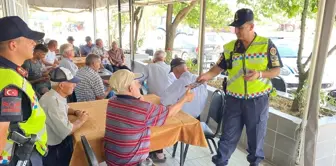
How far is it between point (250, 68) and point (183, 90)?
2.13 feet

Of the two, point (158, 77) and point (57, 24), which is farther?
point (57, 24)

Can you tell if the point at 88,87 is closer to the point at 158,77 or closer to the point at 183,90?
the point at 158,77

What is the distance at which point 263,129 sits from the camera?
2045 mm

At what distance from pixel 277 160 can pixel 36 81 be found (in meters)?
3.13

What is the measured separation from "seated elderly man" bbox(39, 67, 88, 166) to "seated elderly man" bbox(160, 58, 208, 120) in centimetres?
79

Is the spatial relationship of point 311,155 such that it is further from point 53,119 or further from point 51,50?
point 51,50

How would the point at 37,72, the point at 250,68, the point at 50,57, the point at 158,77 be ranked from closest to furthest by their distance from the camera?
1. the point at 250,68
2. the point at 158,77
3. the point at 37,72
4. the point at 50,57

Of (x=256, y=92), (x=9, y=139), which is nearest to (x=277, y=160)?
(x=256, y=92)

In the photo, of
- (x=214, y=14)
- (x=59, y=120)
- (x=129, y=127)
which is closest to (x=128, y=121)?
(x=129, y=127)

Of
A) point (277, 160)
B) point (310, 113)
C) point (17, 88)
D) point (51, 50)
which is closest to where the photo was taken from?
point (17, 88)

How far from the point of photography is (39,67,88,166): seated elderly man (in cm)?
169

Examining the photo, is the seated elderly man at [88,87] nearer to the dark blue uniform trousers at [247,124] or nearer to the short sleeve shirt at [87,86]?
the short sleeve shirt at [87,86]

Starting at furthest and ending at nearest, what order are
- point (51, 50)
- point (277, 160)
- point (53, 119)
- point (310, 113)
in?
point (51, 50) < point (277, 160) < point (310, 113) < point (53, 119)

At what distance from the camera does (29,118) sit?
114 cm
